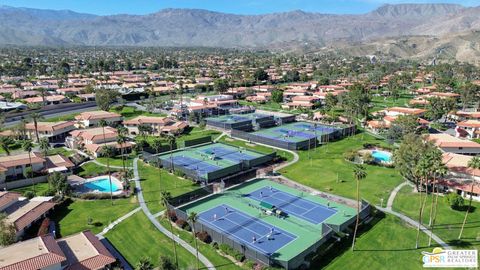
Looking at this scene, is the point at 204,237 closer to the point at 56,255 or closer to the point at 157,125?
the point at 56,255

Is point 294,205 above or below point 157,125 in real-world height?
below

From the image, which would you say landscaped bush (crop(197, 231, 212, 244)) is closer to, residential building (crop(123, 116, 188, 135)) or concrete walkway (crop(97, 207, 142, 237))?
concrete walkway (crop(97, 207, 142, 237))

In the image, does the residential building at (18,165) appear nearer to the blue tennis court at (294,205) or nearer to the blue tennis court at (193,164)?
the blue tennis court at (193,164)

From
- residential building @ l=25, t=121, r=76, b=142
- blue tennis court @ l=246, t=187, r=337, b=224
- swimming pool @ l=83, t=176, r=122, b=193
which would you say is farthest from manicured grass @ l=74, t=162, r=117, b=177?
A: blue tennis court @ l=246, t=187, r=337, b=224

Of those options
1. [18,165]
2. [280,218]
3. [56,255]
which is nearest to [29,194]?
[18,165]

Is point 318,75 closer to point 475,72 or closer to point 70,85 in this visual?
point 475,72

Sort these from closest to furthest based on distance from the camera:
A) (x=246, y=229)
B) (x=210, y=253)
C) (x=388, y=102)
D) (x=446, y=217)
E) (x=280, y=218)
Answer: (x=210, y=253)
(x=246, y=229)
(x=446, y=217)
(x=280, y=218)
(x=388, y=102)

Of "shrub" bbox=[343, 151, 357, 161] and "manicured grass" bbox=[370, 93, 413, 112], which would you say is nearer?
"shrub" bbox=[343, 151, 357, 161]
